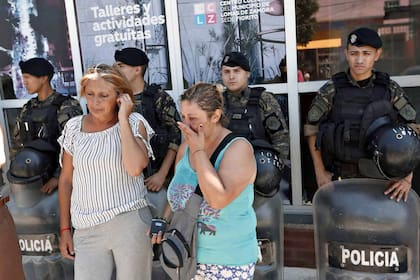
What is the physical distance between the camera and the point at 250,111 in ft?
8.43

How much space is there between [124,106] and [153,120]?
0.88m

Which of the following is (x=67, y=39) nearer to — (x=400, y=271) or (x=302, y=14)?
(x=302, y=14)

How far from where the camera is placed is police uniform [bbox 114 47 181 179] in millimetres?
2738

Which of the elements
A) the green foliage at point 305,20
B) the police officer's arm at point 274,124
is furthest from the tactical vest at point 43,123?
the green foliage at point 305,20

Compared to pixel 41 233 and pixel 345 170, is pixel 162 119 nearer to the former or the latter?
pixel 41 233

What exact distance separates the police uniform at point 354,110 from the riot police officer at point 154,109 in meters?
0.93

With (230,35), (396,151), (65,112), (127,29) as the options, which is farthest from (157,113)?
(396,151)

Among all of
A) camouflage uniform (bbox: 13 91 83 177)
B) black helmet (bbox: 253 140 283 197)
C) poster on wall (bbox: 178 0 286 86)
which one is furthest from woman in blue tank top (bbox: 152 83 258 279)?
poster on wall (bbox: 178 0 286 86)

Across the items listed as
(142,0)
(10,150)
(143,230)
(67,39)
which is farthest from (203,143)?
(10,150)

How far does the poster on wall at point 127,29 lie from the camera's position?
139 inches

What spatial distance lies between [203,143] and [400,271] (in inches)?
50.7

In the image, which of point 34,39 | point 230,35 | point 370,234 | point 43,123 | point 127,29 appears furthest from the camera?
point 34,39

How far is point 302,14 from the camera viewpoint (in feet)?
10.6

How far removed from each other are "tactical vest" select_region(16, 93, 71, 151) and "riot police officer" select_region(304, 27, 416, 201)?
1696mm
